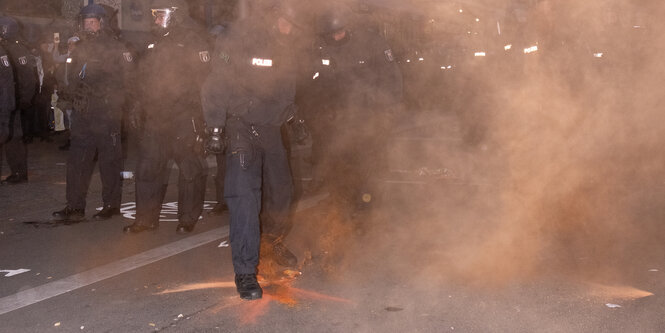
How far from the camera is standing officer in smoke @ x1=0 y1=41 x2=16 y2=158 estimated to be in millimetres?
8164

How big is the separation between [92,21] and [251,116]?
284cm

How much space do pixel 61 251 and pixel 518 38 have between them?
5885mm

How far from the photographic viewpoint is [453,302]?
14.7 ft

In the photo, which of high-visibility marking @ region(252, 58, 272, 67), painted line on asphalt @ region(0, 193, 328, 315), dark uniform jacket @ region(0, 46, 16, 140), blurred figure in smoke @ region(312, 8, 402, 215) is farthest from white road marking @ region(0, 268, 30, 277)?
dark uniform jacket @ region(0, 46, 16, 140)

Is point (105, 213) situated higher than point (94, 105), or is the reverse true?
point (94, 105)

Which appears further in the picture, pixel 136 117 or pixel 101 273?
pixel 136 117

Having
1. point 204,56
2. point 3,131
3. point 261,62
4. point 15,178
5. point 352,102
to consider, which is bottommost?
point 15,178

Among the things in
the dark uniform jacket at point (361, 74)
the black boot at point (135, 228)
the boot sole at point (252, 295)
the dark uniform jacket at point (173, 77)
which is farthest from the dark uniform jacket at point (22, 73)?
the boot sole at point (252, 295)

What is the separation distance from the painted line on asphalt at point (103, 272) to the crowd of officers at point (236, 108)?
0.37 meters

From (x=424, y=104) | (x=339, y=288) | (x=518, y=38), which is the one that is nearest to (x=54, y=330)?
(x=339, y=288)

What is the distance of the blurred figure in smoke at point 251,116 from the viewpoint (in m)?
4.74

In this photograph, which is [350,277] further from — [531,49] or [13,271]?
[531,49]

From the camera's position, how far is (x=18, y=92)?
9.24 m

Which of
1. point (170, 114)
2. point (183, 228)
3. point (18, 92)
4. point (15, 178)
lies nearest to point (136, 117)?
point (170, 114)
